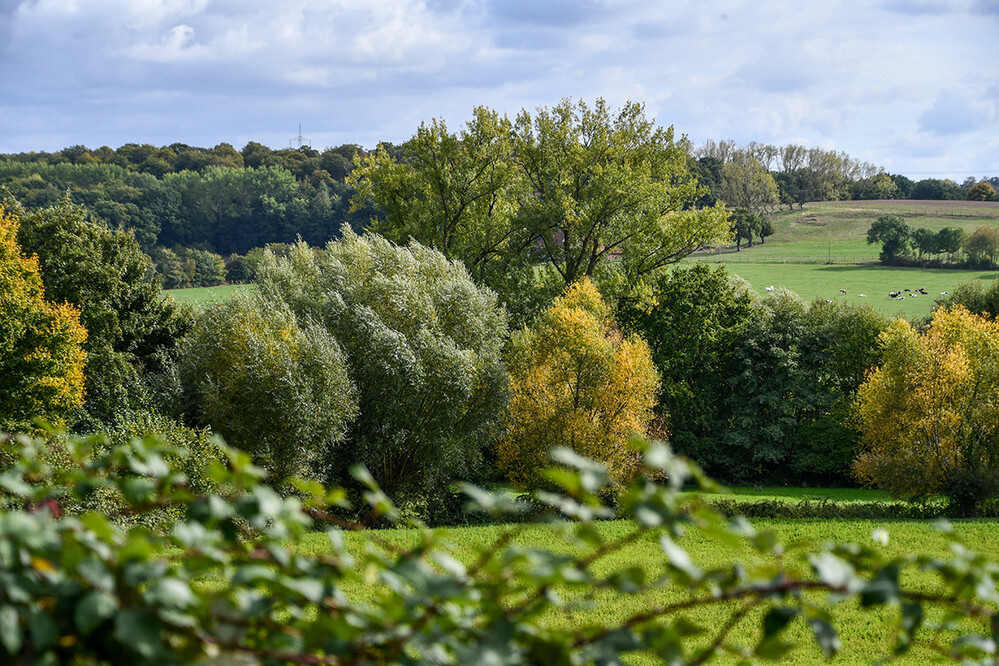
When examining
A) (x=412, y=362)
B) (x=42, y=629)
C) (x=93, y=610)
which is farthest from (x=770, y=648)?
(x=412, y=362)

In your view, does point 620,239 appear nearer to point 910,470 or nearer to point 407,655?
point 910,470

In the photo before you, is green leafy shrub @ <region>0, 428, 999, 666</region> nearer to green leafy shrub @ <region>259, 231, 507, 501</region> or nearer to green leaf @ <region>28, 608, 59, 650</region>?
green leaf @ <region>28, 608, 59, 650</region>

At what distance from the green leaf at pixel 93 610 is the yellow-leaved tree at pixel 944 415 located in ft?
101

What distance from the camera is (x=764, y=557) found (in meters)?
20.5

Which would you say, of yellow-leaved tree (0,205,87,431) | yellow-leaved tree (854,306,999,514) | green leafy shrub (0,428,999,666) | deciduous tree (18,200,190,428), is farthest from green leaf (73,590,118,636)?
yellow-leaved tree (854,306,999,514)

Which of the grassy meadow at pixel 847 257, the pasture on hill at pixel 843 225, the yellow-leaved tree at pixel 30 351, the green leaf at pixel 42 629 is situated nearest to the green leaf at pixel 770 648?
the green leaf at pixel 42 629

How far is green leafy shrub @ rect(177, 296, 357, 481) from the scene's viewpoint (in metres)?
22.9

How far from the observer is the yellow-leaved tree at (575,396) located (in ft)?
90.5

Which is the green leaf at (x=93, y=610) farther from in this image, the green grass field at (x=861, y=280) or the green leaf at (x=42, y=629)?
the green grass field at (x=861, y=280)

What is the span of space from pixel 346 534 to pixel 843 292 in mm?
64422

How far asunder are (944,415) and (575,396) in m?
13.7

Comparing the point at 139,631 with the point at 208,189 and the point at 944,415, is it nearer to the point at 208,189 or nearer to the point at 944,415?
the point at 944,415

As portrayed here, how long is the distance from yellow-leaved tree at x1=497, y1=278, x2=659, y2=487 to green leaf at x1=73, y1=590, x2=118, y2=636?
2586cm

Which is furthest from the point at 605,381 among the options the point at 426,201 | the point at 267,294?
the point at 426,201
